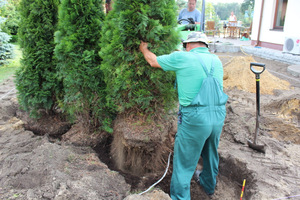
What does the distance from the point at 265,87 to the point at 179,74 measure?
5833 mm

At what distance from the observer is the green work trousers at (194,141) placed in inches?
117

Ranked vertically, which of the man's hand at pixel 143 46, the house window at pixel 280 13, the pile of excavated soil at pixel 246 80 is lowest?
the pile of excavated soil at pixel 246 80

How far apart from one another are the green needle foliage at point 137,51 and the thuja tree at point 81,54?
18.4 inches

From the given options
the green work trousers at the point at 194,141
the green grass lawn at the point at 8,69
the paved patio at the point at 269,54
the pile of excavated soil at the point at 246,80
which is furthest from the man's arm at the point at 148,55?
the paved patio at the point at 269,54

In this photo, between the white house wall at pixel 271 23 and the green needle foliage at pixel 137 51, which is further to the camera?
the white house wall at pixel 271 23

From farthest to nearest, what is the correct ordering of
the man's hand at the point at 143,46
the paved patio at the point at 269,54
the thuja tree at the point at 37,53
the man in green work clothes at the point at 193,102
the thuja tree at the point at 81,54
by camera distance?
the paved patio at the point at 269,54 < the thuja tree at the point at 37,53 < the thuja tree at the point at 81,54 < the man's hand at the point at 143,46 < the man in green work clothes at the point at 193,102

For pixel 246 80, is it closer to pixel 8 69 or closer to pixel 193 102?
pixel 193 102

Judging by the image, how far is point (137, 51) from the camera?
3383 mm

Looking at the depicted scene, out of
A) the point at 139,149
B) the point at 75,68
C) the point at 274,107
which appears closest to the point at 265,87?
the point at 274,107

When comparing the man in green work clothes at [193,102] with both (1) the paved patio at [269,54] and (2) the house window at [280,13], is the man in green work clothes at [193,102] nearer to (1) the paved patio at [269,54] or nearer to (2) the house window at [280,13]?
(1) the paved patio at [269,54]

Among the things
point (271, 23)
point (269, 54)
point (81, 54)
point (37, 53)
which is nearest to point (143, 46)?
point (81, 54)

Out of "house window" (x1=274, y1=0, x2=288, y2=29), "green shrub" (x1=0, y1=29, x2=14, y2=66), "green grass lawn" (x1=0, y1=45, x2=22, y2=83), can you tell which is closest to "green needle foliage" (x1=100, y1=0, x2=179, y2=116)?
"green grass lawn" (x1=0, y1=45, x2=22, y2=83)

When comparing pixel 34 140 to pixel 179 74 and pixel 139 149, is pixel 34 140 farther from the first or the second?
pixel 179 74

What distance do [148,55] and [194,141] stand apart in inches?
51.0
